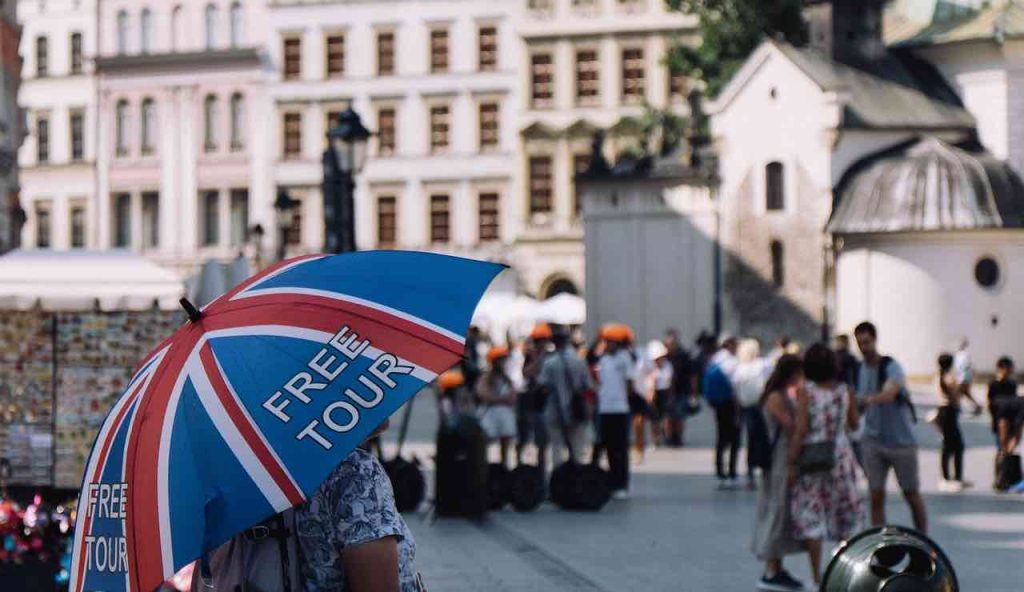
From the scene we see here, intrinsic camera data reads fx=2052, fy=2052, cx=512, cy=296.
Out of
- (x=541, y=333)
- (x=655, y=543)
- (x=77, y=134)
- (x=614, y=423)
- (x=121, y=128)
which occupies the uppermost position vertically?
(x=121, y=128)

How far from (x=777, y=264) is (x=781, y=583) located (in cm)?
4370

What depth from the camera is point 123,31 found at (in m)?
76.1

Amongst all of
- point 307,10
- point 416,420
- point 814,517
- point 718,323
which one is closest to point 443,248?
point 307,10

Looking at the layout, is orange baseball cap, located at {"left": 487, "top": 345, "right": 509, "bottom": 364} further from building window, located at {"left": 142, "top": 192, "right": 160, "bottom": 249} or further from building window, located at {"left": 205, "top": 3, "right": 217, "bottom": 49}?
building window, located at {"left": 142, "top": 192, "right": 160, "bottom": 249}

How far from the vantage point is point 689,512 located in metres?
18.9

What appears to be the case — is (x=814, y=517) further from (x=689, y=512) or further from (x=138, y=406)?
(x=138, y=406)

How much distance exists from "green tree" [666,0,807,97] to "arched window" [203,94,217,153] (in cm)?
2041

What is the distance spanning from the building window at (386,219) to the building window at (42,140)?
48.4 ft

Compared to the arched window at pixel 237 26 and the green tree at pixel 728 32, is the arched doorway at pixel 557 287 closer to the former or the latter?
the green tree at pixel 728 32

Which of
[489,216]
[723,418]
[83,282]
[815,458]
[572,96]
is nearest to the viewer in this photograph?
[815,458]

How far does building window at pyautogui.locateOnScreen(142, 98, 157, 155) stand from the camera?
75.5 metres

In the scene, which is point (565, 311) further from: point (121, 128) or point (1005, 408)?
point (1005, 408)

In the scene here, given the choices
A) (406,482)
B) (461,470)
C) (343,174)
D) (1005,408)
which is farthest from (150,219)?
(461,470)

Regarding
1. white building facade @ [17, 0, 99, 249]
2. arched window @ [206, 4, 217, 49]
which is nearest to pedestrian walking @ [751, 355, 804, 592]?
arched window @ [206, 4, 217, 49]
